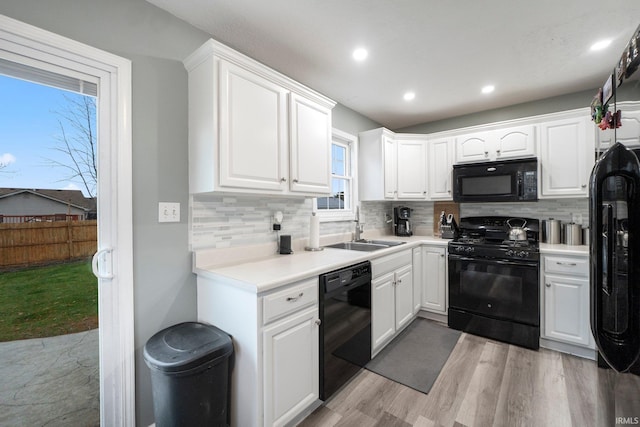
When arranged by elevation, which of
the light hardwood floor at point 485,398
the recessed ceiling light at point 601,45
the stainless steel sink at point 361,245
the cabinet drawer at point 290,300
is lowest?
the light hardwood floor at point 485,398

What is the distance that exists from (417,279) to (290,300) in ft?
6.58

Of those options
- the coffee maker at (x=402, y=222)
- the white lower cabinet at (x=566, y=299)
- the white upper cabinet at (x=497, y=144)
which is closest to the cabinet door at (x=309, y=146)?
the coffee maker at (x=402, y=222)

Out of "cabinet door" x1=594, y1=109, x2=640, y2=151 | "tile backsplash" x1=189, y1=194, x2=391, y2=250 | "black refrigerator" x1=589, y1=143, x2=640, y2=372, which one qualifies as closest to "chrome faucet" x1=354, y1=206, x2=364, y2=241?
"tile backsplash" x1=189, y1=194, x2=391, y2=250

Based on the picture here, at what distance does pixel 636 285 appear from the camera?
2.98ft

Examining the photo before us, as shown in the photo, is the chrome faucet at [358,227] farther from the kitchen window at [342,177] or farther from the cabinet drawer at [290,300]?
the cabinet drawer at [290,300]

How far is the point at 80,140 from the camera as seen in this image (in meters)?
1.43

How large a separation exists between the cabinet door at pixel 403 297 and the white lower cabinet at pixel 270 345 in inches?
46.6

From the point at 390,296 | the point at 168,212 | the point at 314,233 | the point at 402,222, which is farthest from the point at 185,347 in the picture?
the point at 402,222

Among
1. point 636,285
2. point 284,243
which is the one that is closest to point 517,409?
point 636,285

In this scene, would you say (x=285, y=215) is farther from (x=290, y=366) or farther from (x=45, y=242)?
(x=45, y=242)

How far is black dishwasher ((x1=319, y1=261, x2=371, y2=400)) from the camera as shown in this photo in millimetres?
1725

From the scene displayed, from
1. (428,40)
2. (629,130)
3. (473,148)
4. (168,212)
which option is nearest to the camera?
(629,130)

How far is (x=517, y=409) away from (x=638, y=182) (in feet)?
5.29

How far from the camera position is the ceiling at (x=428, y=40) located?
1654 mm
